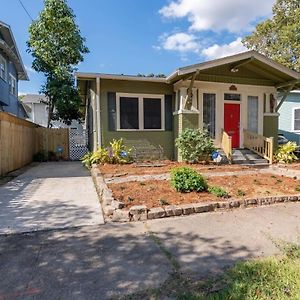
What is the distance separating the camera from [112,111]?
10.9 metres

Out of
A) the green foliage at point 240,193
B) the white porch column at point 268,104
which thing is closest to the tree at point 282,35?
the white porch column at point 268,104

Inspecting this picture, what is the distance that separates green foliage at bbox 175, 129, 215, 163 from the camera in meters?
9.62

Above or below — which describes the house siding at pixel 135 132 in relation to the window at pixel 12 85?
below

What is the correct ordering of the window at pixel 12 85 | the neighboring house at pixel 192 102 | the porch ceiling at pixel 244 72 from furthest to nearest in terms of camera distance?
the window at pixel 12 85 < the neighboring house at pixel 192 102 < the porch ceiling at pixel 244 72

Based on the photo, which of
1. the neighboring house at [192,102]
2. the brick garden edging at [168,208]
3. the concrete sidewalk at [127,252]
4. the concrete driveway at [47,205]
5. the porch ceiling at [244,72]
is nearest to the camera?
the concrete sidewalk at [127,252]

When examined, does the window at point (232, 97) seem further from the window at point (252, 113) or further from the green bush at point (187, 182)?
the green bush at point (187, 182)

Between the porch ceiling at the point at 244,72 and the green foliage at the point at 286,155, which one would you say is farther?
the green foliage at the point at 286,155

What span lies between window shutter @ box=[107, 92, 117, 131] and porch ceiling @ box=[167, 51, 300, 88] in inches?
93.3

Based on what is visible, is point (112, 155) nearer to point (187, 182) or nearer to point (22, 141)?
point (22, 141)

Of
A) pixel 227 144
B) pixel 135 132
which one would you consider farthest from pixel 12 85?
pixel 227 144

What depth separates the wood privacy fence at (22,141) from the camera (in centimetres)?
907

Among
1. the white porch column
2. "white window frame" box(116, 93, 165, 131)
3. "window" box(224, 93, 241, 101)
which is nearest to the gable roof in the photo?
"white window frame" box(116, 93, 165, 131)

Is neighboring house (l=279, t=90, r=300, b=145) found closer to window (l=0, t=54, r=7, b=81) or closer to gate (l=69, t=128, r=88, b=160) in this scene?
gate (l=69, t=128, r=88, b=160)

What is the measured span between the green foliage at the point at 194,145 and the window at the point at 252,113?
Answer: 3.08 m
